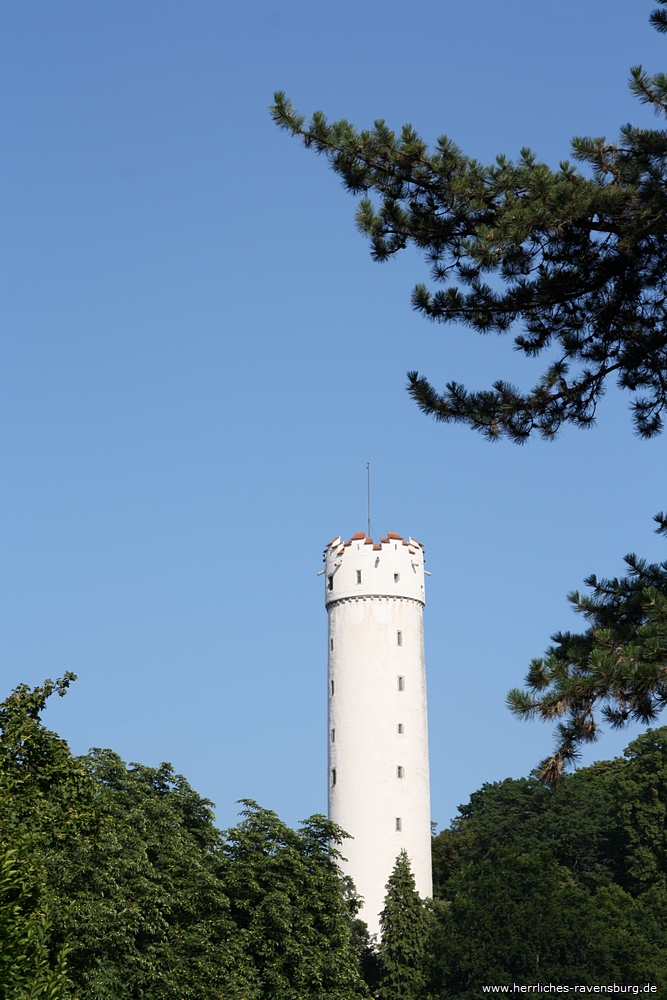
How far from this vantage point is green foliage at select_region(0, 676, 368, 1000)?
77.4 ft

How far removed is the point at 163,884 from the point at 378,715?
30002mm

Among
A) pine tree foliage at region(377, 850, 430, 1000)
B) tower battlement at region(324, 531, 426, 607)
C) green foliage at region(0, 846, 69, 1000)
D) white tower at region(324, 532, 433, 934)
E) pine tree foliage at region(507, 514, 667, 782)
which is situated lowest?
green foliage at region(0, 846, 69, 1000)

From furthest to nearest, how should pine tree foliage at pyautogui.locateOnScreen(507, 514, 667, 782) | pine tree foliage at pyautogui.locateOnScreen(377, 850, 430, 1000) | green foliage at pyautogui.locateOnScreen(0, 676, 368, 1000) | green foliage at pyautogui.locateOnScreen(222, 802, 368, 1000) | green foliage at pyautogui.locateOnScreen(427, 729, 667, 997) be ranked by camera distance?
pine tree foliage at pyautogui.locateOnScreen(377, 850, 430, 1000), green foliage at pyautogui.locateOnScreen(427, 729, 667, 997), green foliage at pyautogui.locateOnScreen(222, 802, 368, 1000), green foliage at pyautogui.locateOnScreen(0, 676, 368, 1000), pine tree foliage at pyautogui.locateOnScreen(507, 514, 667, 782)

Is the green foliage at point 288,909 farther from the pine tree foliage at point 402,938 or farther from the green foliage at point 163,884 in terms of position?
the pine tree foliage at point 402,938

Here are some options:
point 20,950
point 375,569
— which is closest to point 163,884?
point 20,950

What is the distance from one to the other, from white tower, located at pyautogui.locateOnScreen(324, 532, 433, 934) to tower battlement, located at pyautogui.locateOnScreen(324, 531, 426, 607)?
5 cm

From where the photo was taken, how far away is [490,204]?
1938 centimetres

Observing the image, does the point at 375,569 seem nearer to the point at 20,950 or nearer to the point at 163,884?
the point at 163,884

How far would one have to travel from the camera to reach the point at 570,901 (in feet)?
186

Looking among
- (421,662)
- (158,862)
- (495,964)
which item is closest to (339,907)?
(158,862)

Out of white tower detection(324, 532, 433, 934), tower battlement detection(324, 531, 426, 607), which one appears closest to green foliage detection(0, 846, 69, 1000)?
white tower detection(324, 532, 433, 934)

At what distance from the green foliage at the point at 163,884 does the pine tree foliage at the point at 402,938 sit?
1135 cm

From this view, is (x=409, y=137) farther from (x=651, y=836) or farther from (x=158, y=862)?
(x=651, y=836)

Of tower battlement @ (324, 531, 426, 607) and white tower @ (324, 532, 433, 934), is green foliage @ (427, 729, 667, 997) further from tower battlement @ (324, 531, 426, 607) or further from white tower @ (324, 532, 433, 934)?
tower battlement @ (324, 531, 426, 607)
